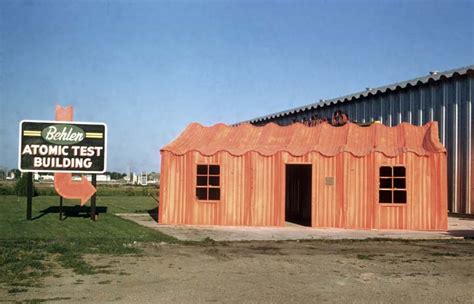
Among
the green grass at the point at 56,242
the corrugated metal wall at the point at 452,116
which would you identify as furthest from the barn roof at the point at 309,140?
the green grass at the point at 56,242

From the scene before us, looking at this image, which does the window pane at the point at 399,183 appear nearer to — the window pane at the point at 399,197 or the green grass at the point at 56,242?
the window pane at the point at 399,197

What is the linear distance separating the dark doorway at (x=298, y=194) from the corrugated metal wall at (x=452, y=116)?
6.58 m

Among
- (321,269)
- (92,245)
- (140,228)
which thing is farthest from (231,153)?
(321,269)

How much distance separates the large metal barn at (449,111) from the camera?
2444cm

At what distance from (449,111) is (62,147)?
Answer: 54.6ft

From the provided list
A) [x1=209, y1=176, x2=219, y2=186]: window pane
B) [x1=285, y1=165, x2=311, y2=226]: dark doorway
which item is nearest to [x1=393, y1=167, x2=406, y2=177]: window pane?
[x1=285, y1=165, x2=311, y2=226]: dark doorway

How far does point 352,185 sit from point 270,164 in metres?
3.00

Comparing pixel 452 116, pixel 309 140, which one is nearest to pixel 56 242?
pixel 309 140

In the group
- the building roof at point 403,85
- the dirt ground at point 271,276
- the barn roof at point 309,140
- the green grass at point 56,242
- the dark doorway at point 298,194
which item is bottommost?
the dirt ground at point 271,276

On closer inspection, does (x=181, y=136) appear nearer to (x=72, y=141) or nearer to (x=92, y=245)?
(x=72, y=141)

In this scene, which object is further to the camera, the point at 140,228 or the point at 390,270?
the point at 140,228

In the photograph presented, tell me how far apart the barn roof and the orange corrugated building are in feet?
0.14

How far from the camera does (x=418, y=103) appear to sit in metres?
27.6

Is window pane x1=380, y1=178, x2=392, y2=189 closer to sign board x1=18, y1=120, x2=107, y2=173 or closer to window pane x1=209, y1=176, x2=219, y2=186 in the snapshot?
window pane x1=209, y1=176, x2=219, y2=186
